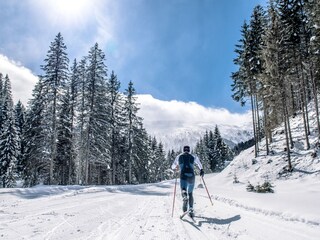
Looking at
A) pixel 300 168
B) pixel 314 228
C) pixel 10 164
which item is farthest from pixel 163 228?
pixel 10 164

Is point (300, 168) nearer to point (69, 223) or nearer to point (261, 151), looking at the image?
point (261, 151)

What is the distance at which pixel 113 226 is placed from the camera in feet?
22.7

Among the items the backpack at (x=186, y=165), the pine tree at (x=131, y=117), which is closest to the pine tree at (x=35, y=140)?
the pine tree at (x=131, y=117)

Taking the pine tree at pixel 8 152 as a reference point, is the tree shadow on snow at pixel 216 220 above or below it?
below

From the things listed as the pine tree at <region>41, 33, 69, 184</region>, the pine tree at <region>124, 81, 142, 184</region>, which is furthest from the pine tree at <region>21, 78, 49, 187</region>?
the pine tree at <region>124, 81, 142, 184</region>

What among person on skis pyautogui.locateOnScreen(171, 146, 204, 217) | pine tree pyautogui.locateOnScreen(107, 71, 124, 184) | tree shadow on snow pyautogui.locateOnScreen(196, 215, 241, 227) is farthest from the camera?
pine tree pyautogui.locateOnScreen(107, 71, 124, 184)

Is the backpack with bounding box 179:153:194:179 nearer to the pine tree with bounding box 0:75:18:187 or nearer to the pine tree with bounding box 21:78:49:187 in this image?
the pine tree with bounding box 21:78:49:187

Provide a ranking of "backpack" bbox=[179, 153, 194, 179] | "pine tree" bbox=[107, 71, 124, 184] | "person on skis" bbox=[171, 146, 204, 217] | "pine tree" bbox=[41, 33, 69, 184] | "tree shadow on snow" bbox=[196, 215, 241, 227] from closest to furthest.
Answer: "tree shadow on snow" bbox=[196, 215, 241, 227]
"person on skis" bbox=[171, 146, 204, 217]
"backpack" bbox=[179, 153, 194, 179]
"pine tree" bbox=[41, 33, 69, 184]
"pine tree" bbox=[107, 71, 124, 184]

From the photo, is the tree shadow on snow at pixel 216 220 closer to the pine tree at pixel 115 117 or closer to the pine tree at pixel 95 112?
the pine tree at pixel 95 112

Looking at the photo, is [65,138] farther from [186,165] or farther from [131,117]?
[186,165]

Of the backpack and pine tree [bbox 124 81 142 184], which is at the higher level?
pine tree [bbox 124 81 142 184]

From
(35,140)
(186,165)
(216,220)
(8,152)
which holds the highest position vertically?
(35,140)

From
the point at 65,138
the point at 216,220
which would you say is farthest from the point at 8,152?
the point at 216,220

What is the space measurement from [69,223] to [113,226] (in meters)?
1.14
